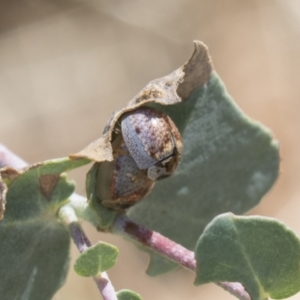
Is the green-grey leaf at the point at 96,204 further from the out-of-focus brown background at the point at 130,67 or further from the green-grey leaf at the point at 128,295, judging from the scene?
the out-of-focus brown background at the point at 130,67

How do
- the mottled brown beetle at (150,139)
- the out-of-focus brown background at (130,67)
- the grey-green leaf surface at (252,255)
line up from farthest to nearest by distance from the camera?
1. the out-of-focus brown background at (130,67)
2. the mottled brown beetle at (150,139)
3. the grey-green leaf surface at (252,255)

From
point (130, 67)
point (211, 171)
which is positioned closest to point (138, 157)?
point (211, 171)

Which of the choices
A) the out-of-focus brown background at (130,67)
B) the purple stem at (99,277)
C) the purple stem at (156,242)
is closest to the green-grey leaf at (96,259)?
the purple stem at (99,277)

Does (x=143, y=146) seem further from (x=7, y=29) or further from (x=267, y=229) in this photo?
(x=7, y=29)

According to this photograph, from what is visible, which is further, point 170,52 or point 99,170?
point 170,52

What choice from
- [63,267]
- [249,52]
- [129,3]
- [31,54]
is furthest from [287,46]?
[63,267]

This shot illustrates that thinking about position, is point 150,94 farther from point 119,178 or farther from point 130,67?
point 130,67
